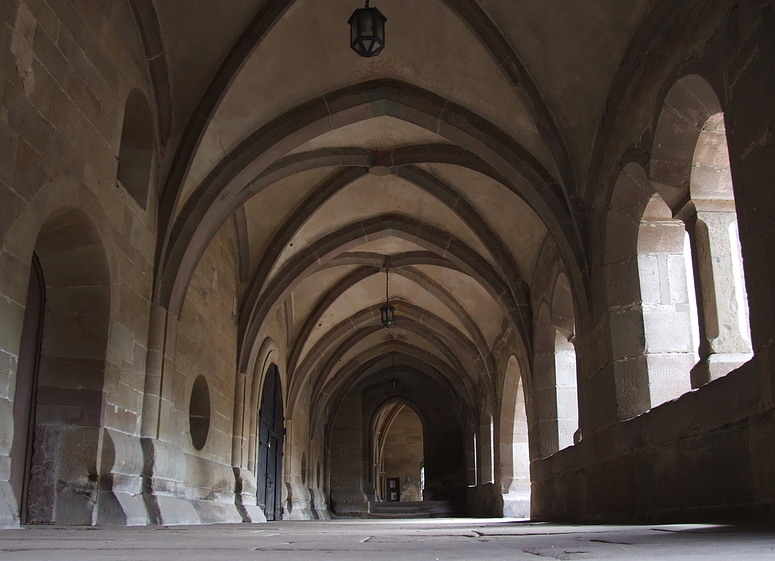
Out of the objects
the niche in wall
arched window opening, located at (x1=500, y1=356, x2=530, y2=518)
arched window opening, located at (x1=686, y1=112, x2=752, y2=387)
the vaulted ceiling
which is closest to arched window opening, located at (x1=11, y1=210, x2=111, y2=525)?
the vaulted ceiling

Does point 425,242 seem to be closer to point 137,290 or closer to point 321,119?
point 321,119

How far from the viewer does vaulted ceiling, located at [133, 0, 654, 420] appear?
20.7ft

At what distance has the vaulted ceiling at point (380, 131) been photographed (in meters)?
6.31

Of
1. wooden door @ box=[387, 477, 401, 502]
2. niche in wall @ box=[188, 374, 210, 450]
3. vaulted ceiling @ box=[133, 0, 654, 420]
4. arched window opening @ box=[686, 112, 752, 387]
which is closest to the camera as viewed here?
arched window opening @ box=[686, 112, 752, 387]

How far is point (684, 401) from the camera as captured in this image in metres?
4.50

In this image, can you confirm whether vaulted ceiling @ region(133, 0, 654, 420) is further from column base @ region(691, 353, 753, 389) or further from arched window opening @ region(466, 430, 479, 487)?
arched window opening @ region(466, 430, 479, 487)

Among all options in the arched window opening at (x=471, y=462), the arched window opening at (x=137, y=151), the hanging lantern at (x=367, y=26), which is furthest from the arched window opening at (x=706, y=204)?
the arched window opening at (x=471, y=462)

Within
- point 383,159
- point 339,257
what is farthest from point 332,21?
point 339,257

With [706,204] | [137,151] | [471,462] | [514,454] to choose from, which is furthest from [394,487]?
[706,204]

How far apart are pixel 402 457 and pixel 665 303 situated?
86.8 feet

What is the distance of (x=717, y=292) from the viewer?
478cm

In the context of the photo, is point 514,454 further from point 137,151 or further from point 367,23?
point 367,23

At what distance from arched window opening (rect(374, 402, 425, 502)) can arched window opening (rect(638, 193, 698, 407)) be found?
79.3 feet

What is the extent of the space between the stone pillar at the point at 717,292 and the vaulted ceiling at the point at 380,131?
1.51 metres
